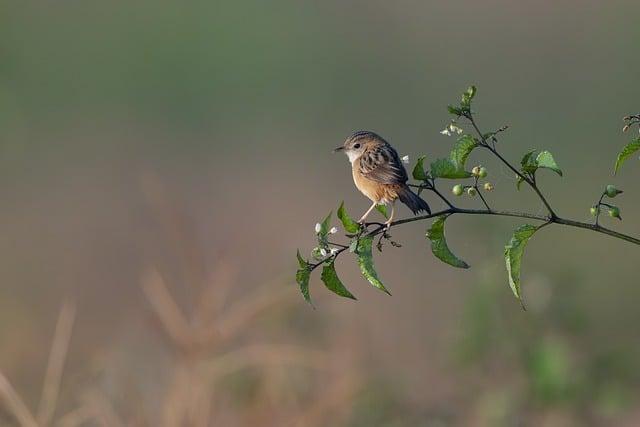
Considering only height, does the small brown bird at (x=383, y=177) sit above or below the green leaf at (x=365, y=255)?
above

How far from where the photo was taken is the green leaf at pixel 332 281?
378 centimetres

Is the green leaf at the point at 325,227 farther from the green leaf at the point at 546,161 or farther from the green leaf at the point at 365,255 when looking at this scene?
the green leaf at the point at 546,161

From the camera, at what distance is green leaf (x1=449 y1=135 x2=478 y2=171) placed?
3.77 m

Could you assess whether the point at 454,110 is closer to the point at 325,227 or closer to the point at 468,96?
the point at 468,96

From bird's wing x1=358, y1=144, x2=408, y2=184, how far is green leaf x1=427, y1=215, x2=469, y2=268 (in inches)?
55.9

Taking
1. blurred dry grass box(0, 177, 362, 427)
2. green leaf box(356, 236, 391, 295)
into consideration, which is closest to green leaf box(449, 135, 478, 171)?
green leaf box(356, 236, 391, 295)

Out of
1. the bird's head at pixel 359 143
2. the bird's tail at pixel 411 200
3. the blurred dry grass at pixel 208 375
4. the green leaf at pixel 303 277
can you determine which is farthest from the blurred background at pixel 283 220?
the green leaf at pixel 303 277

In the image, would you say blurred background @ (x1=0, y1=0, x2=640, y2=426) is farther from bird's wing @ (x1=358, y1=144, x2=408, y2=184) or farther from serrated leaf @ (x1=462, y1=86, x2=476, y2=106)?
serrated leaf @ (x1=462, y1=86, x2=476, y2=106)

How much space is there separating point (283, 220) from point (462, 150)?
1324cm

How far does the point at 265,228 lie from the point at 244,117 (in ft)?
25.6

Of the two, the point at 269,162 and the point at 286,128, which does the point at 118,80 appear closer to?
the point at 286,128

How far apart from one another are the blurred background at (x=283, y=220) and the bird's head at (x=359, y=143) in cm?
65

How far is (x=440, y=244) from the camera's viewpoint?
380cm

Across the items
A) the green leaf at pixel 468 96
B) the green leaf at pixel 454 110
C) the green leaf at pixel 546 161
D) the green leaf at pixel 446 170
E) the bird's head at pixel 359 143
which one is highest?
the bird's head at pixel 359 143
